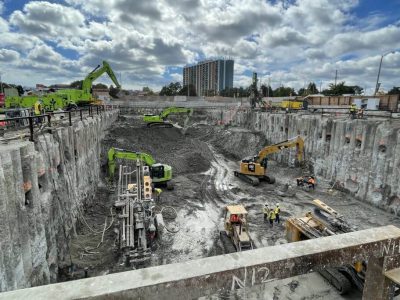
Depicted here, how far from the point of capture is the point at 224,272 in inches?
78.2

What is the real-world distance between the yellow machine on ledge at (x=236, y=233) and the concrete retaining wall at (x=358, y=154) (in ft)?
27.6

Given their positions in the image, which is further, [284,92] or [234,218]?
[284,92]

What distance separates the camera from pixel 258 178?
18.9 meters

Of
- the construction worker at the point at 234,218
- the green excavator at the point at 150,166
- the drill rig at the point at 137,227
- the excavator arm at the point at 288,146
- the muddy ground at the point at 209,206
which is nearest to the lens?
the muddy ground at the point at 209,206

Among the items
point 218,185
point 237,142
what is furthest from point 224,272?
point 237,142

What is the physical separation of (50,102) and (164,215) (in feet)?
43.4

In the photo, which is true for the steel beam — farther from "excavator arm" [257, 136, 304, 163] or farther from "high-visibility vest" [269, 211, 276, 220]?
"excavator arm" [257, 136, 304, 163]

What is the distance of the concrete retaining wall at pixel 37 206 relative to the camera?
17.0 feet

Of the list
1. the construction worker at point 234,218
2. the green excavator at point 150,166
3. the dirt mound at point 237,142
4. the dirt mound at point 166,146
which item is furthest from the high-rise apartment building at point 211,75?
the construction worker at point 234,218

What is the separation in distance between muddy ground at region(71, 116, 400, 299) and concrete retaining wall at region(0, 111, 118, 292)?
4.02 ft

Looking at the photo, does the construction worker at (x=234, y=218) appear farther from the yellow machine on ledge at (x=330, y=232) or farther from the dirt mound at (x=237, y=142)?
the dirt mound at (x=237, y=142)

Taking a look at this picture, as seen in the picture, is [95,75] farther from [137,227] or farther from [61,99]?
[137,227]

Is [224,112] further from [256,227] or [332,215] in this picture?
[332,215]

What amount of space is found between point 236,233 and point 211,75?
126 meters
